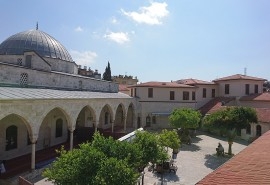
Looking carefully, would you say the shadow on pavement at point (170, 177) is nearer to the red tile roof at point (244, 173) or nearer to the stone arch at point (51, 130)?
the stone arch at point (51, 130)

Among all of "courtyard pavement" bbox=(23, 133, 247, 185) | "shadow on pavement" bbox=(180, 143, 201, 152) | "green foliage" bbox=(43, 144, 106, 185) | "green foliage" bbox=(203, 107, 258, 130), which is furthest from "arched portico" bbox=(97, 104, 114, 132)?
"green foliage" bbox=(43, 144, 106, 185)

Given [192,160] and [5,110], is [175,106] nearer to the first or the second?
[192,160]

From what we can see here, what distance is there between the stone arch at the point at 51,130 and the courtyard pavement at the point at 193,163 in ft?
19.1

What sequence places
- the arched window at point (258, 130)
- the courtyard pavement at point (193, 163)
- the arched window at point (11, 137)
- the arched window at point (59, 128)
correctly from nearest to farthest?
1. the courtyard pavement at point (193, 163)
2. the arched window at point (11, 137)
3. the arched window at point (59, 128)
4. the arched window at point (258, 130)

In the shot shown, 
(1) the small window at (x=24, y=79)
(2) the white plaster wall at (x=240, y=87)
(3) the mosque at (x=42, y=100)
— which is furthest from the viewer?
(2) the white plaster wall at (x=240, y=87)

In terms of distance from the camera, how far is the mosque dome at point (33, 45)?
78.5 feet

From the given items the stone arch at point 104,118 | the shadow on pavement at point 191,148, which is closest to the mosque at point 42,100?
the stone arch at point 104,118

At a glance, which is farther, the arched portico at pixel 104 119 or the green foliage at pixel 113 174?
the arched portico at pixel 104 119

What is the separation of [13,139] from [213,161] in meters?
13.0

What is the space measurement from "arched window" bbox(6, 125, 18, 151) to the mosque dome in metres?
9.92

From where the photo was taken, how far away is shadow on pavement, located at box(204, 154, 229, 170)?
53.2 ft

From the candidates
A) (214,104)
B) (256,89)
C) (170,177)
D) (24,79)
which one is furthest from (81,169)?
(256,89)

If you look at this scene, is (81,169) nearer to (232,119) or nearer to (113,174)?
(113,174)

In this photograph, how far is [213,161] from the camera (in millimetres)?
17234
